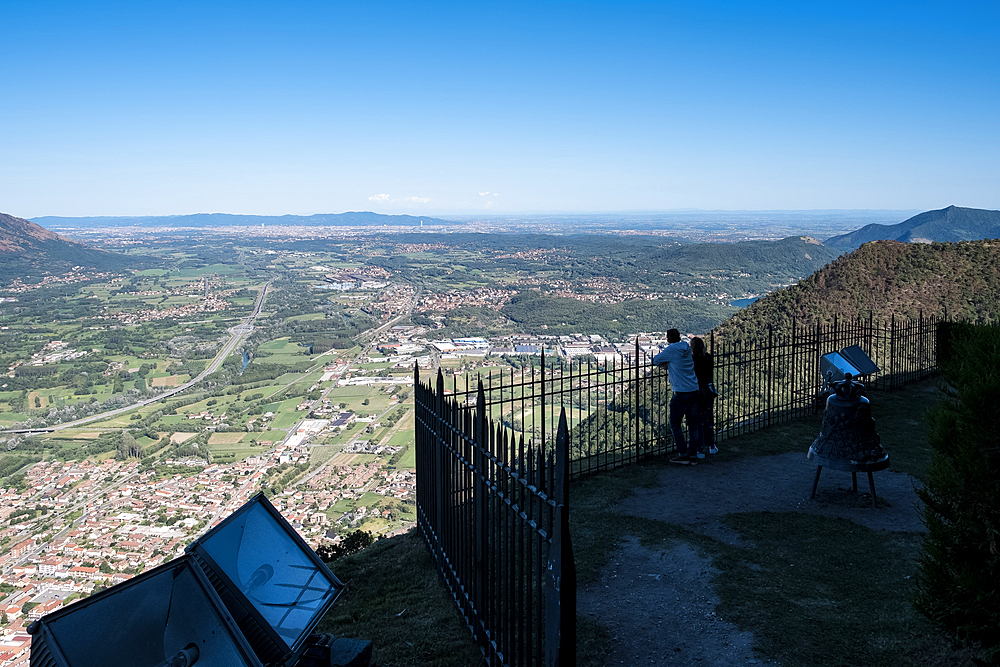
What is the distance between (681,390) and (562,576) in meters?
5.90

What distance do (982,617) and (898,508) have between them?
14.2 feet

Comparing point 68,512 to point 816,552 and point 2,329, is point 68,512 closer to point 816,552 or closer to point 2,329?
point 816,552

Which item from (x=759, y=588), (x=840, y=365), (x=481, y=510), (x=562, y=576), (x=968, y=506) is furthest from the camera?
(x=840, y=365)

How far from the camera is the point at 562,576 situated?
266 cm

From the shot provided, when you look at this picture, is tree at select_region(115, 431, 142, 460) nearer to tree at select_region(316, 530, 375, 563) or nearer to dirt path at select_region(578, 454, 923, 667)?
tree at select_region(316, 530, 375, 563)

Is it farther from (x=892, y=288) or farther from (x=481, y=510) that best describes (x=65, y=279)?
(x=481, y=510)

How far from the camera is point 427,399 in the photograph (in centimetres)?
563

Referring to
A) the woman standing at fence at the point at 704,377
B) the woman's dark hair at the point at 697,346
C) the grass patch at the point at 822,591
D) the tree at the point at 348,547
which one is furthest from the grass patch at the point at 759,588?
the woman's dark hair at the point at 697,346

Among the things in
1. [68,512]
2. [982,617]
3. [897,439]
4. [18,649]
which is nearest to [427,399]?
Result: [982,617]

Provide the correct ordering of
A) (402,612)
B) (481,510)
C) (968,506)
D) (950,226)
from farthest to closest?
(950,226) → (402,612) → (481,510) → (968,506)

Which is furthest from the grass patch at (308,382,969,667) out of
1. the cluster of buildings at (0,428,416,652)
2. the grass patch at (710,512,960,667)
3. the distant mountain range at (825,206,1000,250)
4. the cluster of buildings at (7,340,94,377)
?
the cluster of buildings at (7,340,94,377)

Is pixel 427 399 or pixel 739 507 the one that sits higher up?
pixel 427 399

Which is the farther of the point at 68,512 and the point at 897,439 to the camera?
the point at 68,512

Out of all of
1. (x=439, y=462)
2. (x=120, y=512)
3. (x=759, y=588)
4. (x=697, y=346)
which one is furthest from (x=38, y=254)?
(x=759, y=588)
